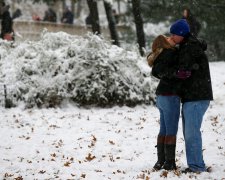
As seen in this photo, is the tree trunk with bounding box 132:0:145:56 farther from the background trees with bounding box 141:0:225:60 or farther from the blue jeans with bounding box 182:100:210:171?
the blue jeans with bounding box 182:100:210:171

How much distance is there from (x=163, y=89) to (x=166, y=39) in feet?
2.16

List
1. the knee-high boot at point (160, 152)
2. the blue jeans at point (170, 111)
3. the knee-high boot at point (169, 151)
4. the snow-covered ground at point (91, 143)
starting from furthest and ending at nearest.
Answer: the snow-covered ground at point (91, 143) < the knee-high boot at point (160, 152) < the knee-high boot at point (169, 151) < the blue jeans at point (170, 111)

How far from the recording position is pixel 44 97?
37.0ft

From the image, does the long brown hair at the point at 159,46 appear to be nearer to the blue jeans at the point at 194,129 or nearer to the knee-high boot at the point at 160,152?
the blue jeans at the point at 194,129

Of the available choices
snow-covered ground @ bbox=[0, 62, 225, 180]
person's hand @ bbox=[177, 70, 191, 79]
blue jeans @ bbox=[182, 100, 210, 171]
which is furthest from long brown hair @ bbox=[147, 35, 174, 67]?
snow-covered ground @ bbox=[0, 62, 225, 180]

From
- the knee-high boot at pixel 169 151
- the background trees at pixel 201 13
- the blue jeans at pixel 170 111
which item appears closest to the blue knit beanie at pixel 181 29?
the blue jeans at pixel 170 111

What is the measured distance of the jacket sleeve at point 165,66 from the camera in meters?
5.79

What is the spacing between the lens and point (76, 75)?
11508 millimetres

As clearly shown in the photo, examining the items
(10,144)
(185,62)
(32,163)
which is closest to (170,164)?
(185,62)

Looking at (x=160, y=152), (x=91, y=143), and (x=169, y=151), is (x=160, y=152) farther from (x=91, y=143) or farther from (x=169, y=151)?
(x=91, y=143)

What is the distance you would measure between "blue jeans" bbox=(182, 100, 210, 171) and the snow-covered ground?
19cm

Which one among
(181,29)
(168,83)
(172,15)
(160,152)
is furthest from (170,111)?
(172,15)

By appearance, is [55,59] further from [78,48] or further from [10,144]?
[10,144]

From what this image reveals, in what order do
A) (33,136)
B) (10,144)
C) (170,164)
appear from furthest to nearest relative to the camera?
(33,136), (10,144), (170,164)
